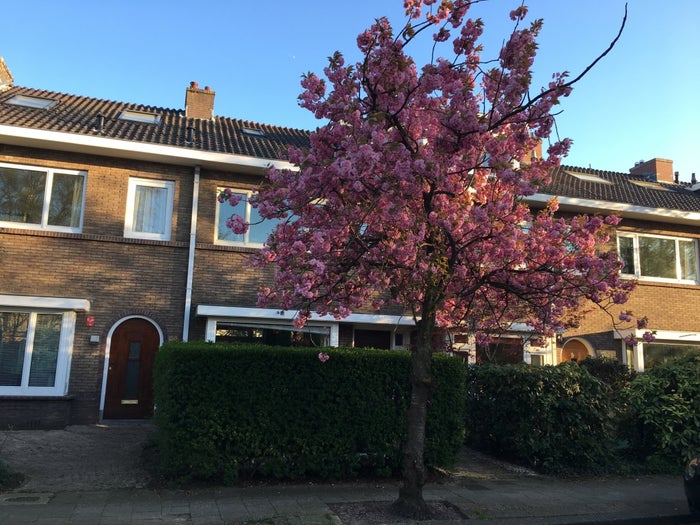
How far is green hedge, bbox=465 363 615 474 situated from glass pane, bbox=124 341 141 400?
6.90m

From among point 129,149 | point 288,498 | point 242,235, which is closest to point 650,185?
point 242,235

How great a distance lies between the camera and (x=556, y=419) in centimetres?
859

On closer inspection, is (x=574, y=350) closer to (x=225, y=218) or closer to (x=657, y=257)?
(x=657, y=257)

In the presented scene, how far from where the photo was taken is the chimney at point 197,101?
15359 mm

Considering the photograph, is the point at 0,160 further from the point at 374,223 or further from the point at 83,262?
the point at 374,223

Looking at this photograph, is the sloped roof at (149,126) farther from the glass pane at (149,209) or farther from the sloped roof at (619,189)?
the sloped roof at (619,189)

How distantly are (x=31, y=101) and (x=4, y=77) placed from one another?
1900 mm

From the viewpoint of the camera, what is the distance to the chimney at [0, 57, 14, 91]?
14.4 meters

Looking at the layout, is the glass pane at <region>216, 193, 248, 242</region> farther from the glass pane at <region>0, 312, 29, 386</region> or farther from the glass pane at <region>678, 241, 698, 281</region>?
the glass pane at <region>678, 241, 698, 281</region>

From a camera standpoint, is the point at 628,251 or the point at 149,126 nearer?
the point at 149,126

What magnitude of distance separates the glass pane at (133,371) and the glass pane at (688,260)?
14095 mm

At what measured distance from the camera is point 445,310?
737 centimetres

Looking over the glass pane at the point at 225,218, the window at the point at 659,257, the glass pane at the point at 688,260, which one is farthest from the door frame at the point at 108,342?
the glass pane at the point at 688,260

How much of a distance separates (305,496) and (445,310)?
288 centimetres
